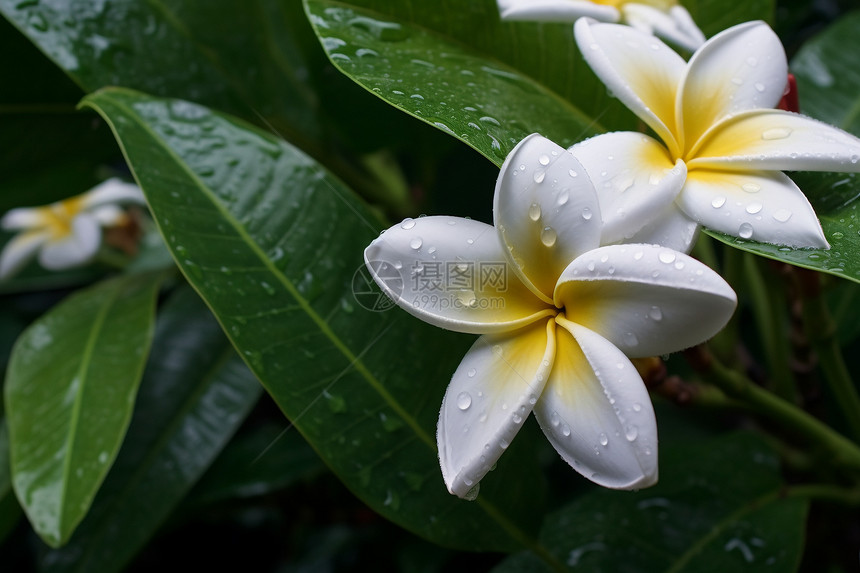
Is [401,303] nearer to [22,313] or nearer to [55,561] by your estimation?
[55,561]

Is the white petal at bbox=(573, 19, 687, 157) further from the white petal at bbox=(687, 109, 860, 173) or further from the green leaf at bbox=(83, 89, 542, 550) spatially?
the green leaf at bbox=(83, 89, 542, 550)

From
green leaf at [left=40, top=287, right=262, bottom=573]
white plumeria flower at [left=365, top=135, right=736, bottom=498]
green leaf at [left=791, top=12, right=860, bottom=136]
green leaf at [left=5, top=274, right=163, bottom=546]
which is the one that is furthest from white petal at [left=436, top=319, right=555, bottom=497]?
green leaf at [left=791, top=12, right=860, bottom=136]

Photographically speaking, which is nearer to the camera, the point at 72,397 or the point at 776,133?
the point at 776,133

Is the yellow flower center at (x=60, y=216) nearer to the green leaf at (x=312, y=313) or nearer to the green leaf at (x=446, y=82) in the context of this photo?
the green leaf at (x=312, y=313)

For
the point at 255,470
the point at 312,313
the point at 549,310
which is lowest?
the point at 255,470

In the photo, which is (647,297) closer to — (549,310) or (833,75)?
(549,310)

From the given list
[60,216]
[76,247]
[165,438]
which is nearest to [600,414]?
[165,438]

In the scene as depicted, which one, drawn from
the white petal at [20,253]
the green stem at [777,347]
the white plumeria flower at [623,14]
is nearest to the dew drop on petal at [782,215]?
the white plumeria flower at [623,14]
